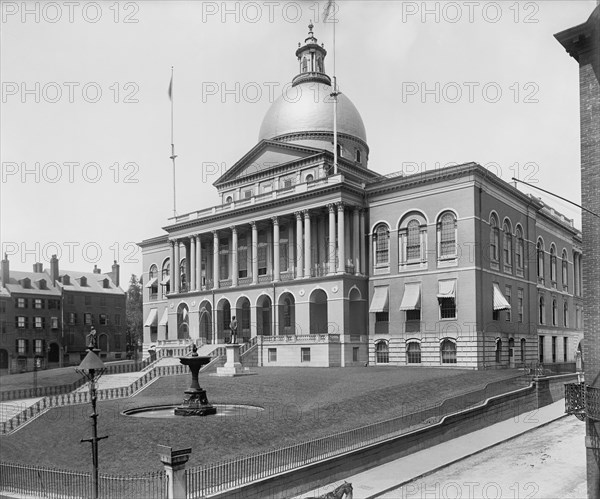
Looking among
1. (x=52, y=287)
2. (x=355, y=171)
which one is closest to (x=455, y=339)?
(x=355, y=171)

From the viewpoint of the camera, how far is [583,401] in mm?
17547

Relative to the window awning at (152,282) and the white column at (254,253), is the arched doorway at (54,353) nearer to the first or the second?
the window awning at (152,282)

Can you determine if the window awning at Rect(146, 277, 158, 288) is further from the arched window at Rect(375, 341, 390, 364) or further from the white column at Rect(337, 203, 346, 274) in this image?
the arched window at Rect(375, 341, 390, 364)

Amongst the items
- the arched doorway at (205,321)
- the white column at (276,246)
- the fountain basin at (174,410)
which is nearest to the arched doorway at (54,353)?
the arched doorway at (205,321)

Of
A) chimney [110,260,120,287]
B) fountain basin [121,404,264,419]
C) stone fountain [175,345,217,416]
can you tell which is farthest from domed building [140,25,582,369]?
chimney [110,260,120,287]

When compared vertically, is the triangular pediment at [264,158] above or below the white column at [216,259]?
above

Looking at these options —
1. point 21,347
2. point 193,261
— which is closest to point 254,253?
point 193,261

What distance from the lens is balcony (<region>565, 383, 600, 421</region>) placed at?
16266 millimetres

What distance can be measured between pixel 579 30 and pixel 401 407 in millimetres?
17919

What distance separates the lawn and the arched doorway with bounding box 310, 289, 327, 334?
37.6 ft

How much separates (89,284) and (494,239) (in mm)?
58878

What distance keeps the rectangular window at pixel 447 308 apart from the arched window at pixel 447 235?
10.7 ft

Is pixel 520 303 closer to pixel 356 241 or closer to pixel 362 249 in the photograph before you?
pixel 362 249

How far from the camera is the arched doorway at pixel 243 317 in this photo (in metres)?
57.3
